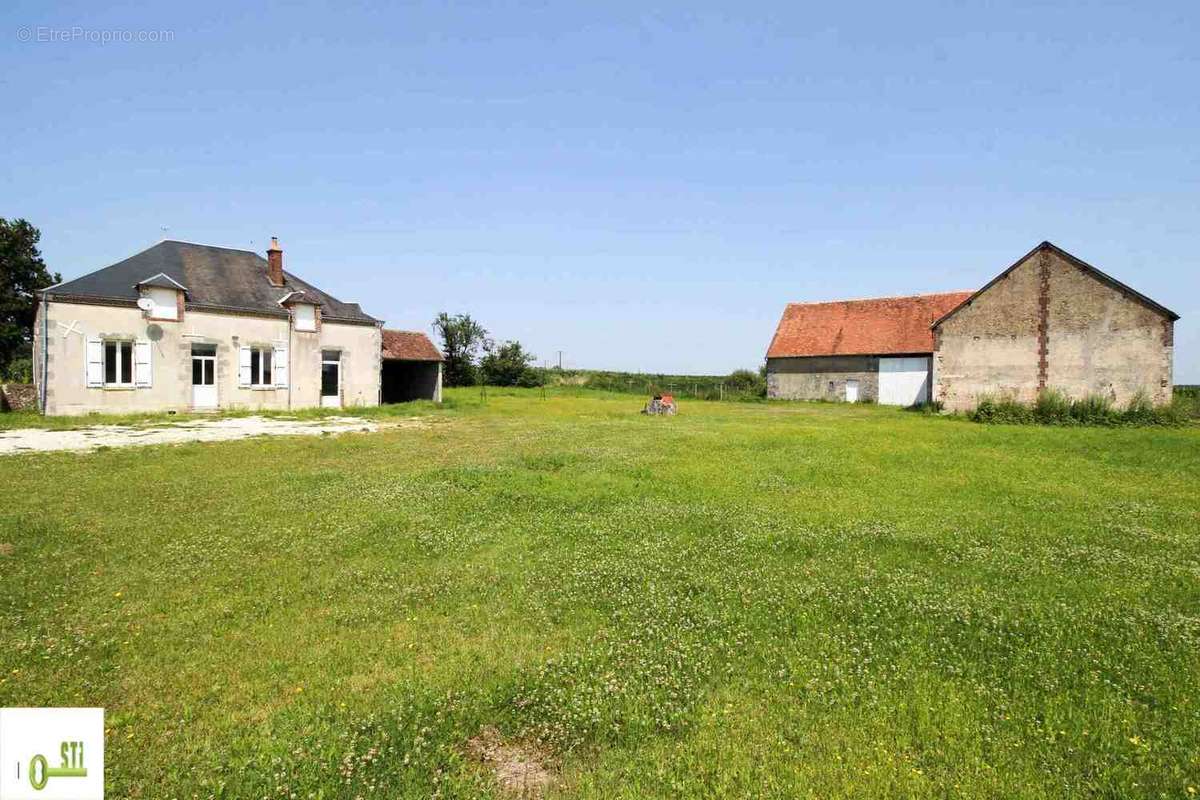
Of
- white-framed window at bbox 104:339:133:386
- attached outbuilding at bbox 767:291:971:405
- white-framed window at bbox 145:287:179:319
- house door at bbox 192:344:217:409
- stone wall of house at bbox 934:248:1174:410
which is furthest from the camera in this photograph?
attached outbuilding at bbox 767:291:971:405

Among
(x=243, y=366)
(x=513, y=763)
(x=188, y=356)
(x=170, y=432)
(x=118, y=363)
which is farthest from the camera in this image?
(x=243, y=366)

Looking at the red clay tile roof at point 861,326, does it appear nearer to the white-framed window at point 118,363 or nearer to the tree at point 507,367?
the tree at point 507,367

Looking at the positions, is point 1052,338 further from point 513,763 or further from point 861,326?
point 513,763

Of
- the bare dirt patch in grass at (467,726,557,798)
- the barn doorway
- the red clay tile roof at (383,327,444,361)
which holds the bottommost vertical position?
the bare dirt patch in grass at (467,726,557,798)

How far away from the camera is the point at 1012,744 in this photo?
4.11 meters

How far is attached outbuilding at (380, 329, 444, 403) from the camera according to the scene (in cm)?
3800

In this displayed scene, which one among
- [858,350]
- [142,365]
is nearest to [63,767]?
[142,365]

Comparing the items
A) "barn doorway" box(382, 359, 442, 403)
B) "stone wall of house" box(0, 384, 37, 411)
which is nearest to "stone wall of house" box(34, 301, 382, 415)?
"stone wall of house" box(0, 384, 37, 411)

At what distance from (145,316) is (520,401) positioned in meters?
22.5

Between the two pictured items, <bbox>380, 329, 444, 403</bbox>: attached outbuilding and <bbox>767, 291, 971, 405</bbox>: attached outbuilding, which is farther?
<bbox>767, 291, 971, 405</bbox>: attached outbuilding

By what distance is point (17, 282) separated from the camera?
47656mm

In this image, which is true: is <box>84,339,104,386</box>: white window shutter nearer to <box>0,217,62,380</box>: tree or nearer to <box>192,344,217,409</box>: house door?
<box>192,344,217,409</box>: house door

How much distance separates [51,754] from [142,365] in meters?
29.1

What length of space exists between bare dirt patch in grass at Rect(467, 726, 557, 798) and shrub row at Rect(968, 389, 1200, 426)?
33057 mm
